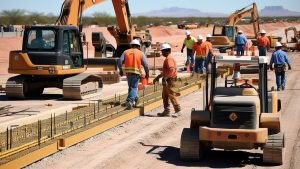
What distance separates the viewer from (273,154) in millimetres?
9367

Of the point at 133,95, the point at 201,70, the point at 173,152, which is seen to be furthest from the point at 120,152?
the point at 201,70

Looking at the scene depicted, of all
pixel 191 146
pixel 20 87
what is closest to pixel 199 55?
pixel 20 87

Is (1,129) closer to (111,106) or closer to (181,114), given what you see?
(111,106)

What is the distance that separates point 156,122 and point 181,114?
1.40 m

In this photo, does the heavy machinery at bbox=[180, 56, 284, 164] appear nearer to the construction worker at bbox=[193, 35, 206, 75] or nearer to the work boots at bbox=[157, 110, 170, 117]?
the work boots at bbox=[157, 110, 170, 117]

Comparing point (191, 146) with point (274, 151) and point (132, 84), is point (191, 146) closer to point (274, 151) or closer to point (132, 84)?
point (274, 151)

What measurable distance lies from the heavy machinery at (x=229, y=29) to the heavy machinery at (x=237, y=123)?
29.2m

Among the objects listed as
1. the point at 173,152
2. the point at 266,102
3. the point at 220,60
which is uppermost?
the point at 220,60

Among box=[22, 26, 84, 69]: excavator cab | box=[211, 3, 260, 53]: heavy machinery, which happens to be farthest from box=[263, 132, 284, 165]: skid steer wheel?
box=[211, 3, 260, 53]: heavy machinery

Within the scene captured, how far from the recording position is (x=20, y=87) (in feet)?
56.0

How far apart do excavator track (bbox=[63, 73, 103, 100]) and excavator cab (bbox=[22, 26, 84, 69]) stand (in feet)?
1.51

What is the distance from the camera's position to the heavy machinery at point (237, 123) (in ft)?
29.9

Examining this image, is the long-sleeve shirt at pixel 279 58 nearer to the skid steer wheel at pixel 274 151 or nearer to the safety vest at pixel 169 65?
the safety vest at pixel 169 65

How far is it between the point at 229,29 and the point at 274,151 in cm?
3213
